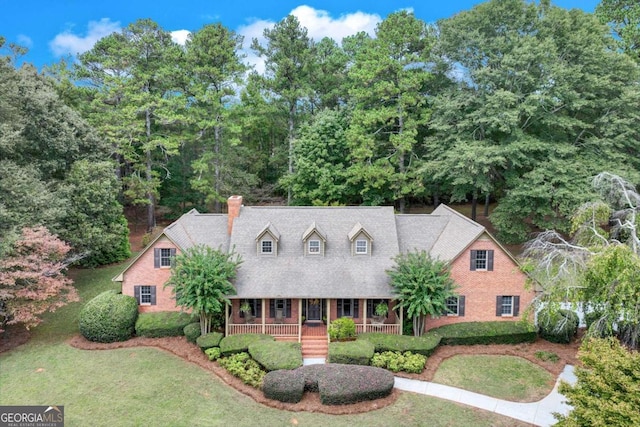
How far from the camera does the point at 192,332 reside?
22.1 m

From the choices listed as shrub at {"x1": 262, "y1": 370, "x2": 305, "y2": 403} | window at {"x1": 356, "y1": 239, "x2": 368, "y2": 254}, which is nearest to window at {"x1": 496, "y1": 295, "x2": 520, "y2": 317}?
window at {"x1": 356, "y1": 239, "x2": 368, "y2": 254}

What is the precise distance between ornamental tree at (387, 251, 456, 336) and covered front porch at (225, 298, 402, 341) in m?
2.23

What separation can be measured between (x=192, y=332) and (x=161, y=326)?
200 cm

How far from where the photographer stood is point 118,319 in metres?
22.4

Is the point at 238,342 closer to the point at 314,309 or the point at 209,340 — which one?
the point at 209,340

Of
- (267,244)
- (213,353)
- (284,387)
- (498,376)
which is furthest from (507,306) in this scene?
(213,353)

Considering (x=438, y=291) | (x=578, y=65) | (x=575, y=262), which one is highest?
(x=578, y=65)

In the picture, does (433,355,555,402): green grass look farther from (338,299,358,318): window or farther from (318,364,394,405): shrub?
(338,299,358,318): window

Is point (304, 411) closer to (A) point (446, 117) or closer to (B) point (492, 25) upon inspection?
(A) point (446, 117)

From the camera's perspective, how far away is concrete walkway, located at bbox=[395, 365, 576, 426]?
16672 mm

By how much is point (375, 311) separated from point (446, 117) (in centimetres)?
1872

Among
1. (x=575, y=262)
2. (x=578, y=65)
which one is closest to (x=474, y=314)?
(x=575, y=262)

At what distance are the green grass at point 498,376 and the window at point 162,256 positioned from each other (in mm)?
15204

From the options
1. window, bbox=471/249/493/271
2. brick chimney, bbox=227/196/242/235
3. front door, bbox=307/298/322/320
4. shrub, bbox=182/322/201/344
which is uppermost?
brick chimney, bbox=227/196/242/235
